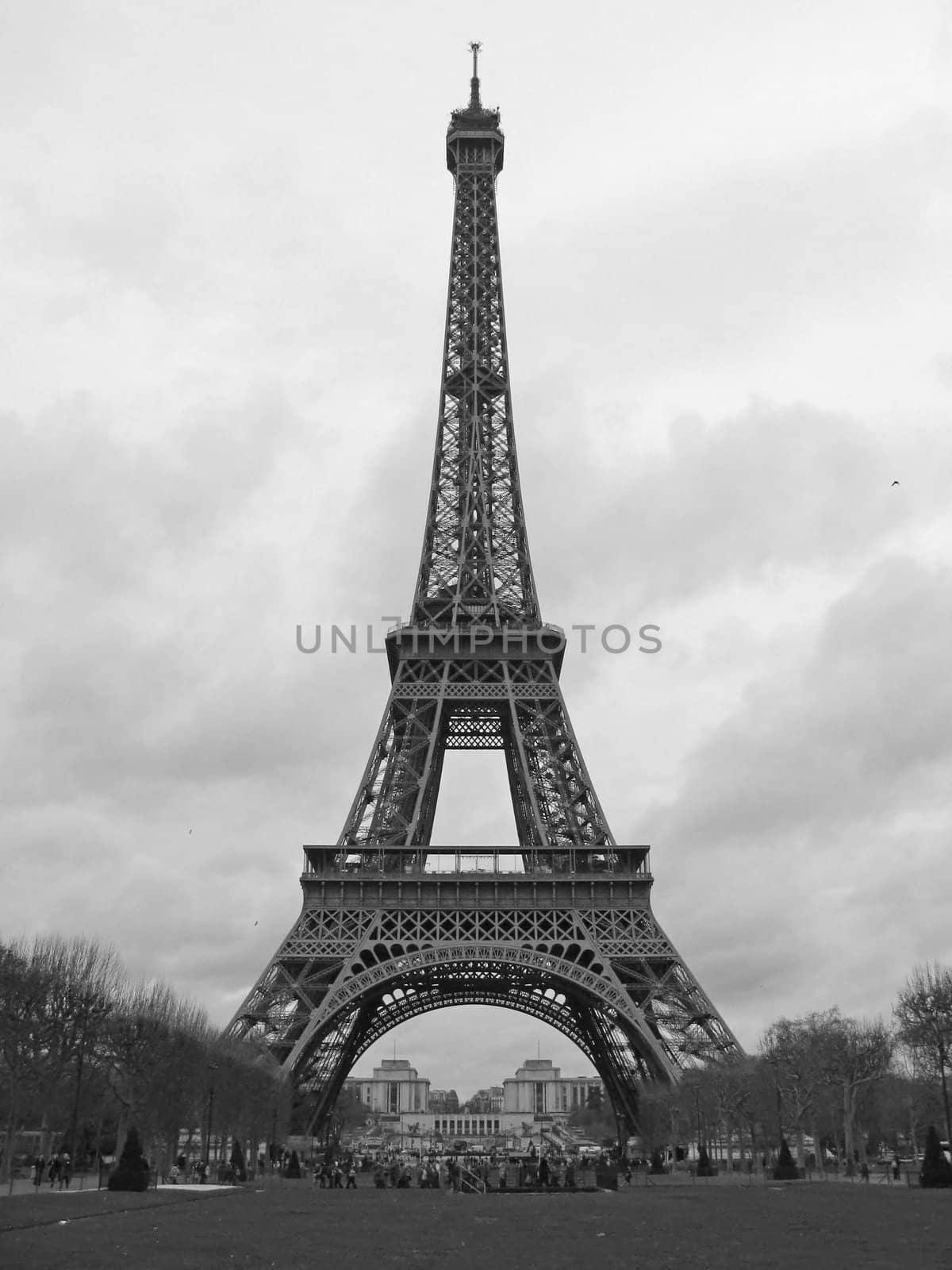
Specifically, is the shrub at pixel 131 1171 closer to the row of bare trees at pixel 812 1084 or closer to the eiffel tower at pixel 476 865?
the eiffel tower at pixel 476 865

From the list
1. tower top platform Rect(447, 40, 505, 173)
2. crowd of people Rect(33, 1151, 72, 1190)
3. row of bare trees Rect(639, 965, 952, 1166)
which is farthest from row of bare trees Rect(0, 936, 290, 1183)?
tower top platform Rect(447, 40, 505, 173)

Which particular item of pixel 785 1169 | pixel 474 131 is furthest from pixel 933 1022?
pixel 474 131

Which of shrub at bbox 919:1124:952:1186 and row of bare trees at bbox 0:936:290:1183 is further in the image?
row of bare trees at bbox 0:936:290:1183

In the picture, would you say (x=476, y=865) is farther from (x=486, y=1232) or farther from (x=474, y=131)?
(x=474, y=131)

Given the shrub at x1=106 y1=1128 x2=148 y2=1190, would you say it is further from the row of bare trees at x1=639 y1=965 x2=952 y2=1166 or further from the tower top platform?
the tower top platform

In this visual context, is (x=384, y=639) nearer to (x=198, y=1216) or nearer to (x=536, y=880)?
(x=536, y=880)

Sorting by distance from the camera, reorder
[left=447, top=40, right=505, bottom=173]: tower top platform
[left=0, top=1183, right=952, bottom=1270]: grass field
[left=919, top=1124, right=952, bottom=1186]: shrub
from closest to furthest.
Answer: [left=0, top=1183, right=952, bottom=1270]: grass field < [left=919, top=1124, right=952, bottom=1186]: shrub < [left=447, top=40, right=505, bottom=173]: tower top platform

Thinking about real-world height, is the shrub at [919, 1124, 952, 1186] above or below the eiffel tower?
below
